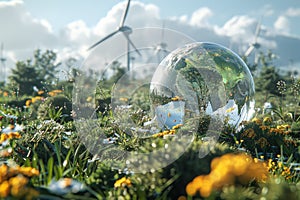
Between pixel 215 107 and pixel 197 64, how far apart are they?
77cm

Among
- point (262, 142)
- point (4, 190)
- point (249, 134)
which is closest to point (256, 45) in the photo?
point (249, 134)

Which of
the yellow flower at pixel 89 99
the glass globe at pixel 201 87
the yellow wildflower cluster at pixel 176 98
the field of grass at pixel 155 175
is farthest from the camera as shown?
the yellow flower at pixel 89 99

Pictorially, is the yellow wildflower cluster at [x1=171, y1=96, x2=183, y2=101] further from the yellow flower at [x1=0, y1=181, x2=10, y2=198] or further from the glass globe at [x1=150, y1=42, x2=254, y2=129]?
the yellow flower at [x1=0, y1=181, x2=10, y2=198]

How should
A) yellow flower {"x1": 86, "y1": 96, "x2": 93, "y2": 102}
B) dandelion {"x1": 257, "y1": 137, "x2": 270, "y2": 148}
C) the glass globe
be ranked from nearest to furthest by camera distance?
dandelion {"x1": 257, "y1": 137, "x2": 270, "y2": 148} < the glass globe < yellow flower {"x1": 86, "y1": 96, "x2": 93, "y2": 102}

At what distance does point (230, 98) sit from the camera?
5953 mm

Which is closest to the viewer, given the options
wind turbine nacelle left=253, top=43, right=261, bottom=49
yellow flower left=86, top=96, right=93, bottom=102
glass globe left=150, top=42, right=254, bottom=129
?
glass globe left=150, top=42, right=254, bottom=129

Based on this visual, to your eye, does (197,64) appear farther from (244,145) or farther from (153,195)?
(153,195)

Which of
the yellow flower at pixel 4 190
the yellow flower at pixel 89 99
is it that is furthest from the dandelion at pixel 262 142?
the yellow flower at pixel 89 99

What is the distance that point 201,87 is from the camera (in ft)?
18.9

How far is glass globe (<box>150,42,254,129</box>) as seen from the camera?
576cm

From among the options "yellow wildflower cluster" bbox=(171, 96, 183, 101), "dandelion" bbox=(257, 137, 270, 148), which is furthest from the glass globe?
"dandelion" bbox=(257, 137, 270, 148)

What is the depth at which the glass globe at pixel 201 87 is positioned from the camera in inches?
227

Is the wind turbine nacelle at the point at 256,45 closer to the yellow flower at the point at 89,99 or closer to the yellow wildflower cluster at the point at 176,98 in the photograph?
the yellow flower at the point at 89,99

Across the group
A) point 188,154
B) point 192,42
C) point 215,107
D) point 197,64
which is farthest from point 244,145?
point 188,154
